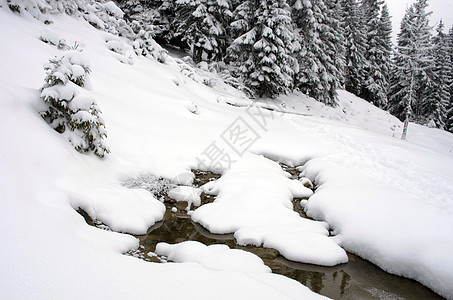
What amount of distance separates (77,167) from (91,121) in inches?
36.1

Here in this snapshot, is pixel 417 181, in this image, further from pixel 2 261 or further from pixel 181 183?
pixel 2 261

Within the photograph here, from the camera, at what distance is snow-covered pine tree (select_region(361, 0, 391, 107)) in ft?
103

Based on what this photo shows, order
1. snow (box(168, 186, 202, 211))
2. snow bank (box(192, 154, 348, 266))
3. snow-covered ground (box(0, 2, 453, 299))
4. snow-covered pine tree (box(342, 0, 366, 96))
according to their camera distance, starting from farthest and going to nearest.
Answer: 1. snow-covered pine tree (box(342, 0, 366, 96))
2. snow (box(168, 186, 202, 211))
3. snow bank (box(192, 154, 348, 266))
4. snow-covered ground (box(0, 2, 453, 299))

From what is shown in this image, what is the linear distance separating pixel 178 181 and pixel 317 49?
19106 millimetres

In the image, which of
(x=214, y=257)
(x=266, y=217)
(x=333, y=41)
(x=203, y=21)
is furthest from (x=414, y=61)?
(x=214, y=257)

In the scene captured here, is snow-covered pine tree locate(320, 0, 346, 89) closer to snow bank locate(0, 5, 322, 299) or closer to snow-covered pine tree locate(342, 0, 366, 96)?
snow-covered pine tree locate(342, 0, 366, 96)

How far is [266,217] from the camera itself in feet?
16.1

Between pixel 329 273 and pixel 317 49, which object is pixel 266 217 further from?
pixel 317 49

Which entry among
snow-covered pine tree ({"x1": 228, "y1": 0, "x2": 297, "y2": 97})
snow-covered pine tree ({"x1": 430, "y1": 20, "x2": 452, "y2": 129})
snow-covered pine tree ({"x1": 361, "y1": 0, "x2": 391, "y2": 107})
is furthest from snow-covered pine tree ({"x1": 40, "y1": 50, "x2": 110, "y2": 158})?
snow-covered pine tree ({"x1": 430, "y1": 20, "x2": 452, "y2": 129})

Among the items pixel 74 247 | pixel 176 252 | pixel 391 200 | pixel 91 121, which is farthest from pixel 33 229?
pixel 391 200

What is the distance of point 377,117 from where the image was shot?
25281 millimetres

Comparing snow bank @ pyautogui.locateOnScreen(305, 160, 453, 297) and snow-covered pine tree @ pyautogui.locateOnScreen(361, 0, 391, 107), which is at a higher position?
snow-covered pine tree @ pyautogui.locateOnScreen(361, 0, 391, 107)

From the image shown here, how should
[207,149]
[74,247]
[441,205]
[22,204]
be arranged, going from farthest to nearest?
[207,149] < [441,205] < [22,204] < [74,247]

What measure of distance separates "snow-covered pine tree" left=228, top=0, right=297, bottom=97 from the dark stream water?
14.1 metres
